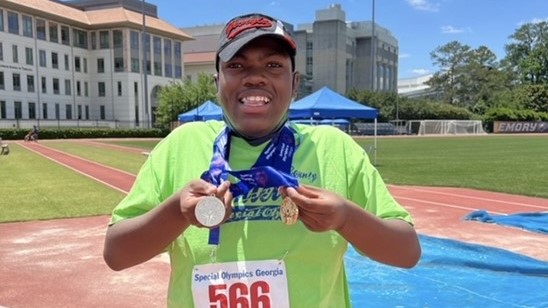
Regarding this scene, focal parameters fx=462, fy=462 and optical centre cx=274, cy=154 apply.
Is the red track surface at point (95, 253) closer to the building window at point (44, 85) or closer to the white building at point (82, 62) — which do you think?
the white building at point (82, 62)

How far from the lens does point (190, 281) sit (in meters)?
1.36

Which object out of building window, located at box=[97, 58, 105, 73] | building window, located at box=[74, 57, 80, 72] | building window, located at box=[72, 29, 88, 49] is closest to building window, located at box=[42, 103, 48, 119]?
building window, located at box=[74, 57, 80, 72]

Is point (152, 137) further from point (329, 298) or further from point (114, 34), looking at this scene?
point (329, 298)

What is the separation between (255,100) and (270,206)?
31 cm

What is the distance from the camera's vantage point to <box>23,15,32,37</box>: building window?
53.9 meters

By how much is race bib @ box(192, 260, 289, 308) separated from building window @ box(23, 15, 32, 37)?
202 feet

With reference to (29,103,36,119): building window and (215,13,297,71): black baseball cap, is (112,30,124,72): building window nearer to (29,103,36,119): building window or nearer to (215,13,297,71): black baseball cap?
(29,103,36,119): building window

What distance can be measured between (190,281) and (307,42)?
9096cm

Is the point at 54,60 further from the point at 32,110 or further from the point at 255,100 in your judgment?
the point at 255,100

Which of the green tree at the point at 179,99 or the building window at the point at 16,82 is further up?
the building window at the point at 16,82

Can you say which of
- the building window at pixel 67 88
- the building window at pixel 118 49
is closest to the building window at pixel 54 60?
the building window at pixel 67 88

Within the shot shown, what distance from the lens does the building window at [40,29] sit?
55.5 metres

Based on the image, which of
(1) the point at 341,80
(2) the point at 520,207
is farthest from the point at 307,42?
(2) the point at 520,207

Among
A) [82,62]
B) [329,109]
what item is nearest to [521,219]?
[329,109]
